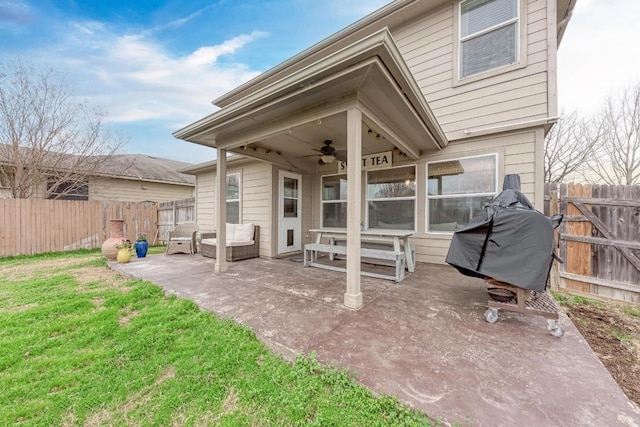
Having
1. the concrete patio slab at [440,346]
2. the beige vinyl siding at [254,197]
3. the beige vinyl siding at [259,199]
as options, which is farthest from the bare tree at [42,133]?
the concrete patio slab at [440,346]

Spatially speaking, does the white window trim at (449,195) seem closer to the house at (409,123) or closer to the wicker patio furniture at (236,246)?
the house at (409,123)

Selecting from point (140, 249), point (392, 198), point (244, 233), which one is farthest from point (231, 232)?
point (392, 198)

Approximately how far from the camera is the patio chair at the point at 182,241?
6457 millimetres

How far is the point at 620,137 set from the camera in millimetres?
8594

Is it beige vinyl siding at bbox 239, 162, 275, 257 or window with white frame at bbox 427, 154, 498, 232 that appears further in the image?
beige vinyl siding at bbox 239, 162, 275, 257

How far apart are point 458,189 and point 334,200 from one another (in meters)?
2.90

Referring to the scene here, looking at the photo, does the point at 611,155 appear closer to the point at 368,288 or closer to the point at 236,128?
the point at 368,288

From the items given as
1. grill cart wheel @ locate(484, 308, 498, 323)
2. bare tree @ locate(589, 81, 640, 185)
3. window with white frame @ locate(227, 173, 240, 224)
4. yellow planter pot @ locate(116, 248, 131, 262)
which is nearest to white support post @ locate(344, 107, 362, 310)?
grill cart wheel @ locate(484, 308, 498, 323)

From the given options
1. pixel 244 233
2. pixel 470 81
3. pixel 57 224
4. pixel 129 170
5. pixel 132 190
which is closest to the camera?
pixel 470 81

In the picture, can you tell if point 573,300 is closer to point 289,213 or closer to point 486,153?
point 486,153

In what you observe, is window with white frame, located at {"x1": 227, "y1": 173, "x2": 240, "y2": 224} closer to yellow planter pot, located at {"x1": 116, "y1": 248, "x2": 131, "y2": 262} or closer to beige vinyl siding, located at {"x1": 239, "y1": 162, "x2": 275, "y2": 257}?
beige vinyl siding, located at {"x1": 239, "y1": 162, "x2": 275, "y2": 257}

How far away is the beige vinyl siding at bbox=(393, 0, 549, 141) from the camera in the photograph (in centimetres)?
396

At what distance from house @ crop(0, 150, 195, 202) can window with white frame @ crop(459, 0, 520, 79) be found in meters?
8.98

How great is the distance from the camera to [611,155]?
894 cm
